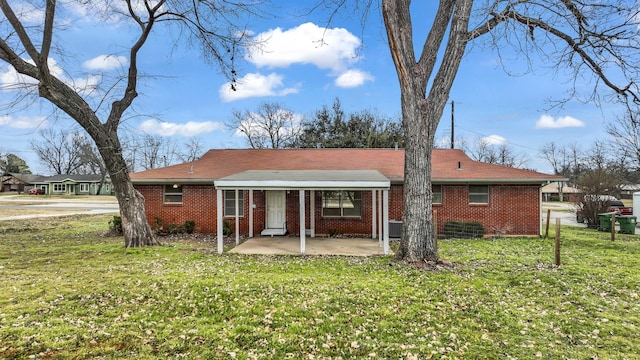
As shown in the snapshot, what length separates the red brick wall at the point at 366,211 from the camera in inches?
563

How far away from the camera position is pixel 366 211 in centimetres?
1452

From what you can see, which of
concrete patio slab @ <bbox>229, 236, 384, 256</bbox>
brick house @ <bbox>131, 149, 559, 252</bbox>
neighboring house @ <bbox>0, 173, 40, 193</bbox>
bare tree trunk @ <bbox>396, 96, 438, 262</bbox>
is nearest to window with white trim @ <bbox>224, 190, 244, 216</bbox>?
brick house @ <bbox>131, 149, 559, 252</bbox>

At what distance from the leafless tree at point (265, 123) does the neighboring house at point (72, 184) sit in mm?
35043

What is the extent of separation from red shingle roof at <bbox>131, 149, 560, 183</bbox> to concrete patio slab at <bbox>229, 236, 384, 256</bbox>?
3153 millimetres

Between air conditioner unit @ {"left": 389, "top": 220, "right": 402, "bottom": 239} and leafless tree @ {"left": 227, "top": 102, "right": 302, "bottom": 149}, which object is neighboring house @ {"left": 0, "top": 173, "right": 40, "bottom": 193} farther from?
air conditioner unit @ {"left": 389, "top": 220, "right": 402, "bottom": 239}

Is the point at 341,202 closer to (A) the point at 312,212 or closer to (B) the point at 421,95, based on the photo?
(A) the point at 312,212

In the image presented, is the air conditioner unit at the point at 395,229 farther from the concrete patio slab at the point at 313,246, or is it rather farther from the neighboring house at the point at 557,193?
the neighboring house at the point at 557,193

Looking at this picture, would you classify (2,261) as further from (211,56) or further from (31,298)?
(211,56)

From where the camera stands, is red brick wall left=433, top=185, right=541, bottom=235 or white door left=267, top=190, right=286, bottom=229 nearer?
red brick wall left=433, top=185, right=541, bottom=235

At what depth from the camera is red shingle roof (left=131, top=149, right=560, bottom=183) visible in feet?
46.3

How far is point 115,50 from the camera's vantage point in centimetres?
1249

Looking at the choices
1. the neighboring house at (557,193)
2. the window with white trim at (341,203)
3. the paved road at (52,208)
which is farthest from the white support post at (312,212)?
the neighboring house at (557,193)

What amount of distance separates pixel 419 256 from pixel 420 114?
11.3 ft

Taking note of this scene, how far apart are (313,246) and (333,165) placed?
5.27m
